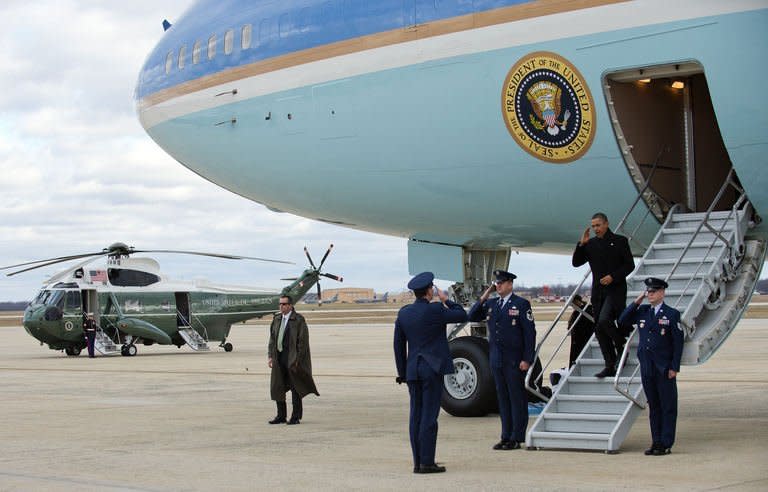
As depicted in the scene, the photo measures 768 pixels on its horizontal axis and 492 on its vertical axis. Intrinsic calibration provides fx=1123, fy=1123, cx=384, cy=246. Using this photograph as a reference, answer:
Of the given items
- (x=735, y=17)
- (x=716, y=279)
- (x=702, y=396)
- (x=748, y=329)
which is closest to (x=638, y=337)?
(x=716, y=279)

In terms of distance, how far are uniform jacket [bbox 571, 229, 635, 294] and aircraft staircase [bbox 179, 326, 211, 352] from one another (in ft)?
79.6

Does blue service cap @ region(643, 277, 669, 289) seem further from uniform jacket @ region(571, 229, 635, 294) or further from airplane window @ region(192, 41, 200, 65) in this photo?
airplane window @ region(192, 41, 200, 65)

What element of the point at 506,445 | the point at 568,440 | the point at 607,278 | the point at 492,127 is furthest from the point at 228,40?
the point at 568,440

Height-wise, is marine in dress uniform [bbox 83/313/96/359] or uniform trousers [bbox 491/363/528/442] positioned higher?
uniform trousers [bbox 491/363/528/442]

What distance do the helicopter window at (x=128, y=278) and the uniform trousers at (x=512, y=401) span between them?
78.4ft

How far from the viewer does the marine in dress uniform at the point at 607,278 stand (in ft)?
34.3

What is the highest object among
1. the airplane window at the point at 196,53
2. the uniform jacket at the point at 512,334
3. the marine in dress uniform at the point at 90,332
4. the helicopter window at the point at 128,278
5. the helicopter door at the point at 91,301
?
the airplane window at the point at 196,53

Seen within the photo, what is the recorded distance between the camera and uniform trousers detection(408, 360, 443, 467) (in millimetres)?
9086

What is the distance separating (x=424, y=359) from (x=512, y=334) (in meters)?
1.72

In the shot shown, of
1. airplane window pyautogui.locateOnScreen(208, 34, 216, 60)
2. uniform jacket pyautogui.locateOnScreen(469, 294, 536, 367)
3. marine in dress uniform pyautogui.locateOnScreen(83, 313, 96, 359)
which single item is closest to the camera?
uniform jacket pyautogui.locateOnScreen(469, 294, 536, 367)

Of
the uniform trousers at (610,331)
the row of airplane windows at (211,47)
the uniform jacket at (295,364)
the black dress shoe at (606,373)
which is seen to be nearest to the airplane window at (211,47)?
A: the row of airplane windows at (211,47)

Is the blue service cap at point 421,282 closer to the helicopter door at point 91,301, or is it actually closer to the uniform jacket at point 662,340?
the uniform jacket at point 662,340

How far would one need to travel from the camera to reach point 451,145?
11828mm

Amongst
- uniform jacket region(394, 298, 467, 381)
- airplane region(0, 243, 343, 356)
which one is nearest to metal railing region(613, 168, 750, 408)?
Answer: uniform jacket region(394, 298, 467, 381)
